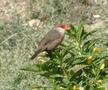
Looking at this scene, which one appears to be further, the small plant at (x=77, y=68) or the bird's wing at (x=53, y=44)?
the bird's wing at (x=53, y=44)

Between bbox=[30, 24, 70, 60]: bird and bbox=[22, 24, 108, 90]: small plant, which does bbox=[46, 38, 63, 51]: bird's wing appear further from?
bbox=[22, 24, 108, 90]: small plant

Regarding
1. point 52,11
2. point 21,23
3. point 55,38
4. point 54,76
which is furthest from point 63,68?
point 52,11

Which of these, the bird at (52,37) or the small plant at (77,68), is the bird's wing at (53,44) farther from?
the small plant at (77,68)

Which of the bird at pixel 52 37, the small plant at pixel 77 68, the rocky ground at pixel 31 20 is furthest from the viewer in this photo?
the rocky ground at pixel 31 20

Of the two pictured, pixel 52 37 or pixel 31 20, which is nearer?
pixel 52 37

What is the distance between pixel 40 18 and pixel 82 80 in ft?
20.5

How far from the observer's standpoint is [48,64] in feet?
13.9

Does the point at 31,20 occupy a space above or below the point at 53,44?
below

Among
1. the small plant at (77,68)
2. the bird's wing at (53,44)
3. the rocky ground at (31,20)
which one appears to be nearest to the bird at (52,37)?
the bird's wing at (53,44)

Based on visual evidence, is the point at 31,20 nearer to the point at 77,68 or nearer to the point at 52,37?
the point at 52,37

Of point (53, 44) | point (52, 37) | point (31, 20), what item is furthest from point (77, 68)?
point (31, 20)

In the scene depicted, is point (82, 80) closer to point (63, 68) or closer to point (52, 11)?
point (63, 68)

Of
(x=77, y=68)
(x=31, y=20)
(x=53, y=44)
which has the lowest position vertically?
(x=31, y=20)

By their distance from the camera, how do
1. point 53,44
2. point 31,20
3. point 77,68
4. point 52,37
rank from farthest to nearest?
1. point 31,20
2. point 52,37
3. point 53,44
4. point 77,68
